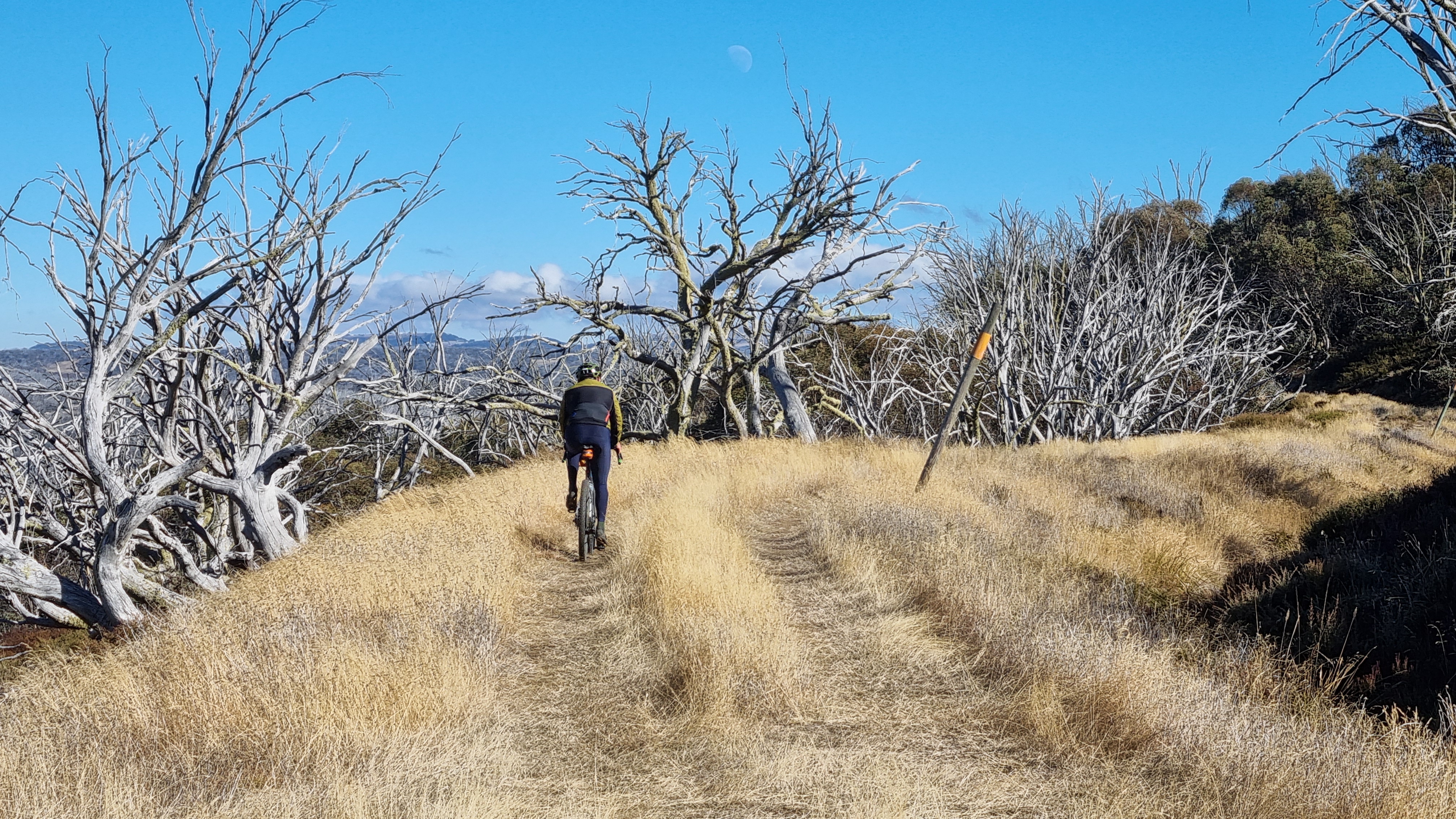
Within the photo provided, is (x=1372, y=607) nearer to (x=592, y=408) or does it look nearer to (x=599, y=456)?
(x=599, y=456)

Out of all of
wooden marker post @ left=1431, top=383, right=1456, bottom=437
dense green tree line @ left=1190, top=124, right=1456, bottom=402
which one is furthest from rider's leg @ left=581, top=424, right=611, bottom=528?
dense green tree line @ left=1190, top=124, right=1456, bottom=402

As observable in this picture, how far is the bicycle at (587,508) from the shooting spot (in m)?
7.79

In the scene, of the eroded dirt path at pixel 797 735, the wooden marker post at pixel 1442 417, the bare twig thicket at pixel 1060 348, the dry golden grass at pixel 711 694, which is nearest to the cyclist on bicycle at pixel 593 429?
the dry golden grass at pixel 711 694

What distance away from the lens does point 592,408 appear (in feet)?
25.7

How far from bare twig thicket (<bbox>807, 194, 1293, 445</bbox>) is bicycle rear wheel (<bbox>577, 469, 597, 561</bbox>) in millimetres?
9678

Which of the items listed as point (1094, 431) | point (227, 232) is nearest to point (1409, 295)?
point (1094, 431)

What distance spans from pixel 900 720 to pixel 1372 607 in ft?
13.5

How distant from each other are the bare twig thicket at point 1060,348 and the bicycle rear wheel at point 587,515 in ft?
31.8

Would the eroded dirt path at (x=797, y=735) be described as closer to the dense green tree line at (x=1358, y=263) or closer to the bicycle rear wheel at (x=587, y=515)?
the bicycle rear wheel at (x=587, y=515)

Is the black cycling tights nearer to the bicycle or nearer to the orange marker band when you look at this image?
the bicycle

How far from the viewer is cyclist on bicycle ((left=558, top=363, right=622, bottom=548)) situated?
7812 mm

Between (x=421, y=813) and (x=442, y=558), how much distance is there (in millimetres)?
3944

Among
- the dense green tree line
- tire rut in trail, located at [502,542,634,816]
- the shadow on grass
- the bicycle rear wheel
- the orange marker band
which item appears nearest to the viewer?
tire rut in trail, located at [502,542,634,816]

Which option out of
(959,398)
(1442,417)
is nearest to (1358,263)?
(1442,417)
